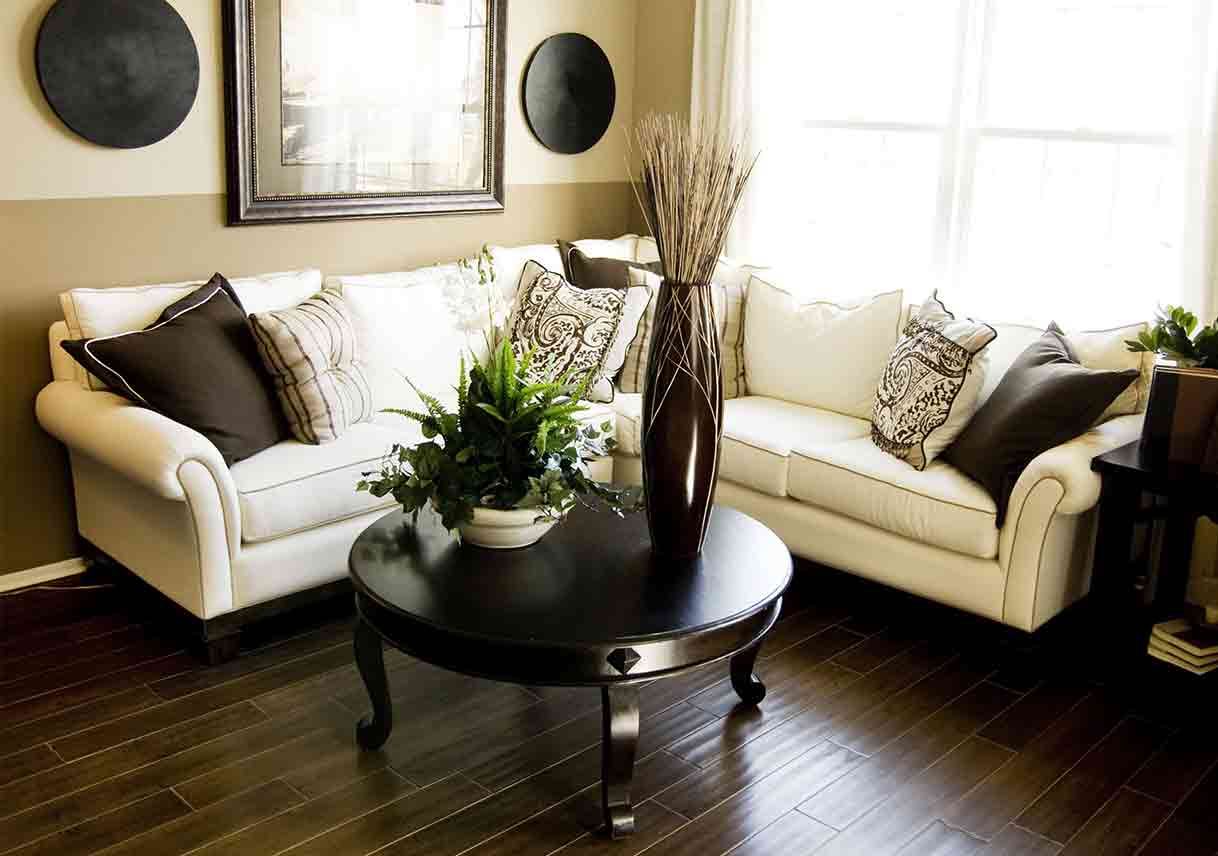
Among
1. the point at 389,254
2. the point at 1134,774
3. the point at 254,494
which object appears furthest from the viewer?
the point at 389,254

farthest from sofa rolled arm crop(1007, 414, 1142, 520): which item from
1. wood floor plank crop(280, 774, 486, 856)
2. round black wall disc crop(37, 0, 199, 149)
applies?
round black wall disc crop(37, 0, 199, 149)

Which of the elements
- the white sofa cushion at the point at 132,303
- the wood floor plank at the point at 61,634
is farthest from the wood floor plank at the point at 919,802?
the white sofa cushion at the point at 132,303

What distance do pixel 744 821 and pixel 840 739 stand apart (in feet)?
1.59

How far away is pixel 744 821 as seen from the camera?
2.65 meters

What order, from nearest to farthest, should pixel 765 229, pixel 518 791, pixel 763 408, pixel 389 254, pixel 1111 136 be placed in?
pixel 518 791
pixel 1111 136
pixel 763 408
pixel 389 254
pixel 765 229

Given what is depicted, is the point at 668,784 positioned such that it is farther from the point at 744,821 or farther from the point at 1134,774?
the point at 1134,774

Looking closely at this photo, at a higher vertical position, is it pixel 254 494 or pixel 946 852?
pixel 254 494

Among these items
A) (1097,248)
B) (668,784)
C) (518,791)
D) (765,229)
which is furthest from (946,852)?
(765,229)

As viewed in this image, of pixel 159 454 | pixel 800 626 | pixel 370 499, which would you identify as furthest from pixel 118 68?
pixel 800 626

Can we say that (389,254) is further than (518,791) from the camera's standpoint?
Yes

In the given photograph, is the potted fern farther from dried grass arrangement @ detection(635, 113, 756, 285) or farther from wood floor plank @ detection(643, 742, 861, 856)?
wood floor plank @ detection(643, 742, 861, 856)

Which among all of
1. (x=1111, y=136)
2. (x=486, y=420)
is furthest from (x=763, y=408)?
(x=486, y=420)

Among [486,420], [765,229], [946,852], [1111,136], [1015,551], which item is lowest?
[946,852]

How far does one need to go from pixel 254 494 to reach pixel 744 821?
1.56 m
